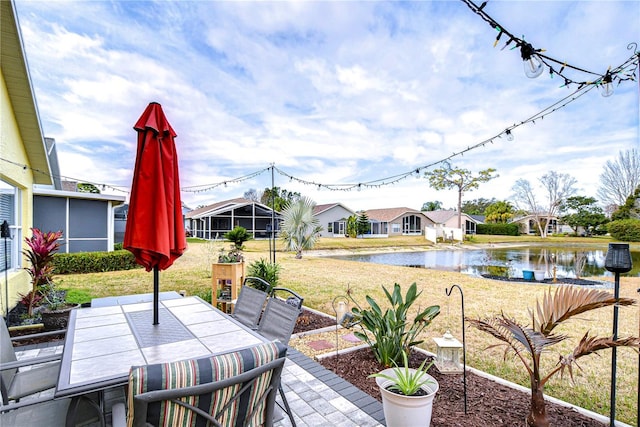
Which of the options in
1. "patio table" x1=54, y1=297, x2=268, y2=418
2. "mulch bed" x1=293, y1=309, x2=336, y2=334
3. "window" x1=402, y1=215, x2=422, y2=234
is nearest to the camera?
"patio table" x1=54, y1=297, x2=268, y2=418

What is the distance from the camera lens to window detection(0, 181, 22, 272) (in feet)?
16.8

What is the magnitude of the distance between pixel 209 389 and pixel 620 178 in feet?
69.8

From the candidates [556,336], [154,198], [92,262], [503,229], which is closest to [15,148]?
[92,262]

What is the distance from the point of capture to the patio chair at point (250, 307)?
300cm

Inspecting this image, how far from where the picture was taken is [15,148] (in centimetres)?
545

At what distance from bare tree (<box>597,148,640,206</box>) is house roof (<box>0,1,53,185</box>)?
735 inches

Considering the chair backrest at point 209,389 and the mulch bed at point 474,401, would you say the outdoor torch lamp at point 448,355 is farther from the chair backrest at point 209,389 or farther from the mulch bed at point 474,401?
the chair backrest at point 209,389

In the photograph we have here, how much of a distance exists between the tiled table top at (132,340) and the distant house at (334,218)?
27.0m

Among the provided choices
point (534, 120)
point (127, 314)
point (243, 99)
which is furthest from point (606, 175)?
point (127, 314)

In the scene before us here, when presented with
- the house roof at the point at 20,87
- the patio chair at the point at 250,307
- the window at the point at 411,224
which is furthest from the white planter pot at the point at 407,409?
the window at the point at 411,224

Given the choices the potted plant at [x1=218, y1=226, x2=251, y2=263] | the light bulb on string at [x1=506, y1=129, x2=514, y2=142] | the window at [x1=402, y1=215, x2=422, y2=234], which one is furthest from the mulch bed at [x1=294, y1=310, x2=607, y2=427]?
the window at [x1=402, y1=215, x2=422, y2=234]

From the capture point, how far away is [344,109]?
11445 mm

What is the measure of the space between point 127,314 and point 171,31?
6.09m

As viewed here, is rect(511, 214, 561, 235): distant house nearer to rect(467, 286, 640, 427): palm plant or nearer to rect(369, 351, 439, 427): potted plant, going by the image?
rect(467, 286, 640, 427): palm plant
